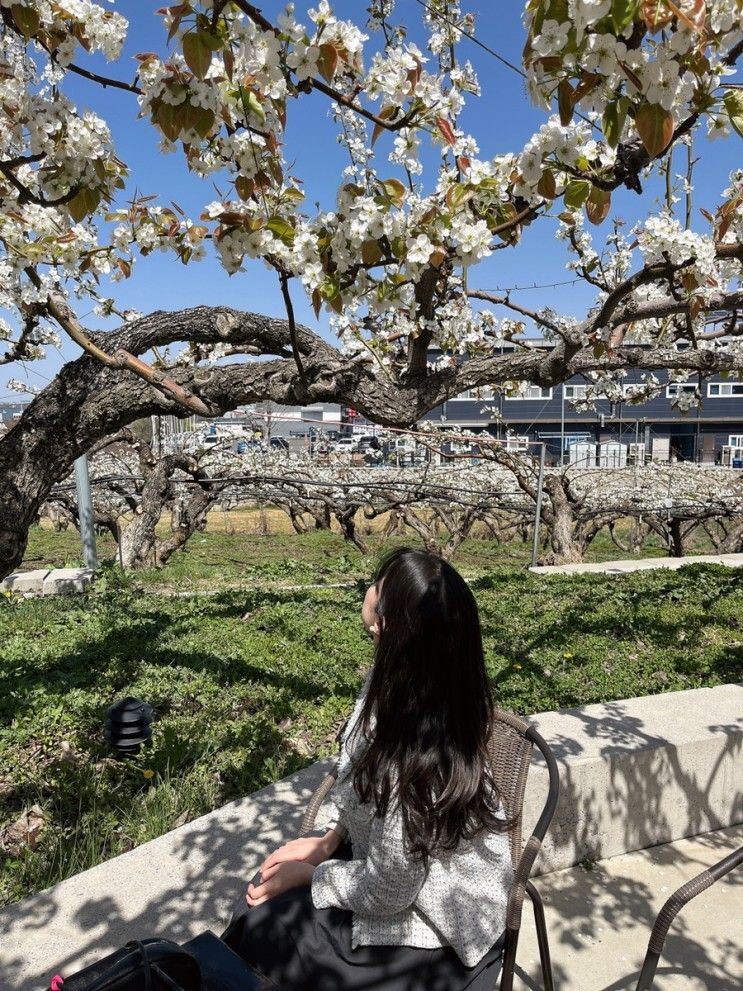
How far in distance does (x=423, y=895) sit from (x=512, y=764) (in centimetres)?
52

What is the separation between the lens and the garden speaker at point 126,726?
10.7 ft

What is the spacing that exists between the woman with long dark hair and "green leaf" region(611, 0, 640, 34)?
1.15 meters

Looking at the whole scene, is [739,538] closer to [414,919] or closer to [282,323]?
[282,323]

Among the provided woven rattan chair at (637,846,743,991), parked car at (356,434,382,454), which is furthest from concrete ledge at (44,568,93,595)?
parked car at (356,434,382,454)

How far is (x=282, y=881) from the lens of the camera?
5.28ft

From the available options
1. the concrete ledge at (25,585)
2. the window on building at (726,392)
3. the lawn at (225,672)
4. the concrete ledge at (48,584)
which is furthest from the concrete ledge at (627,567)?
the window on building at (726,392)

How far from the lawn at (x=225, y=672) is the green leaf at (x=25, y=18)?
268 cm

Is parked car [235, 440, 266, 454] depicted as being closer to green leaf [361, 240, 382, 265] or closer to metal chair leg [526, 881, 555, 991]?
green leaf [361, 240, 382, 265]

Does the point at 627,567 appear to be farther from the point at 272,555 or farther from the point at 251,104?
the point at 251,104

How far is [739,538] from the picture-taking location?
13031 mm

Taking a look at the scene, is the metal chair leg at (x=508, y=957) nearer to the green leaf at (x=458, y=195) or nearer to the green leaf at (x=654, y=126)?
the green leaf at (x=654, y=126)

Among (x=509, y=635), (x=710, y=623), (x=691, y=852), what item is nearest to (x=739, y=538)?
(x=710, y=623)

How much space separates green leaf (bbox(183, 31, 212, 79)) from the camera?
65.9 inches

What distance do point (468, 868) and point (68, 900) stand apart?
4.13ft
